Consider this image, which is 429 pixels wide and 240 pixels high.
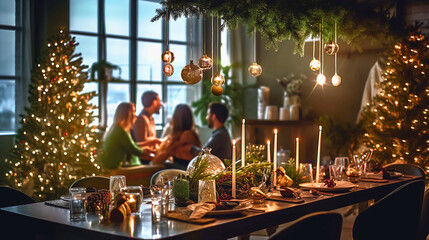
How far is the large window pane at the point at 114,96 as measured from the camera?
835 centimetres

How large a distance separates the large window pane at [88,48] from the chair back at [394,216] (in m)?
5.73

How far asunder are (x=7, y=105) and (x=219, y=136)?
3.37 metres

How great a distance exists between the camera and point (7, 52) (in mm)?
7434

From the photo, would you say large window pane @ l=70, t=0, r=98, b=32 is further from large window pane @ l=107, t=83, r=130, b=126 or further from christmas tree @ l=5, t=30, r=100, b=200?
christmas tree @ l=5, t=30, r=100, b=200

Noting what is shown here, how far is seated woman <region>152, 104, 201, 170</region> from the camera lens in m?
6.28

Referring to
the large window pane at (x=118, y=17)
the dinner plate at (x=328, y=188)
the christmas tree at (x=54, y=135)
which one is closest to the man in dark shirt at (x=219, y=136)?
the christmas tree at (x=54, y=135)

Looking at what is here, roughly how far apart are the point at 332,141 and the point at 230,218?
464 centimetres

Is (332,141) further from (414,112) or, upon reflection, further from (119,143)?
(119,143)

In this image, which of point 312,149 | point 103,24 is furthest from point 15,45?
point 312,149

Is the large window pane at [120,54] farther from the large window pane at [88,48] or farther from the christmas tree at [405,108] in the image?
the christmas tree at [405,108]

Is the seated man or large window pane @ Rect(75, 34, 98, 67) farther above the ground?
large window pane @ Rect(75, 34, 98, 67)

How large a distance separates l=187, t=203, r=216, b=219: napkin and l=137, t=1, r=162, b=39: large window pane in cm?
644

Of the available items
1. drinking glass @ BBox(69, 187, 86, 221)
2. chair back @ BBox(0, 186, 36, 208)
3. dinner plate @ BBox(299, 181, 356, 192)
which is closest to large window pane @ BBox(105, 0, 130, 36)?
chair back @ BBox(0, 186, 36, 208)

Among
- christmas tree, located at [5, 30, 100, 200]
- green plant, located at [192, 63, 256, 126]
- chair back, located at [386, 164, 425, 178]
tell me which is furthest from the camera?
green plant, located at [192, 63, 256, 126]
